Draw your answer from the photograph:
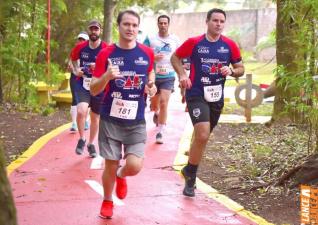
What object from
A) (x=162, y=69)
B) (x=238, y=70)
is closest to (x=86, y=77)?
(x=162, y=69)

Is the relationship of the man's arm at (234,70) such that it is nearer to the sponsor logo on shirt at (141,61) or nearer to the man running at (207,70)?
the man running at (207,70)

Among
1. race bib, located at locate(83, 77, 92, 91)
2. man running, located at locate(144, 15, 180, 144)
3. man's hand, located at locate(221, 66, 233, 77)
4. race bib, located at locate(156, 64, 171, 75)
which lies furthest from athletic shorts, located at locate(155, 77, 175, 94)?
man's hand, located at locate(221, 66, 233, 77)

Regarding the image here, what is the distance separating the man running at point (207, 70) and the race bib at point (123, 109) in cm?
94

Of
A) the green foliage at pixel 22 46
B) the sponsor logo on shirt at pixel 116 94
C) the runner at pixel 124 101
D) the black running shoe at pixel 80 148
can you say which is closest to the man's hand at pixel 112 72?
the runner at pixel 124 101

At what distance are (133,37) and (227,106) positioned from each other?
1204 cm

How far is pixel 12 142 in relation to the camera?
10133 millimetres

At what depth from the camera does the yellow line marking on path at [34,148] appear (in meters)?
8.22

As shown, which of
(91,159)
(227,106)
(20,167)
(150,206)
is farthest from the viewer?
(227,106)

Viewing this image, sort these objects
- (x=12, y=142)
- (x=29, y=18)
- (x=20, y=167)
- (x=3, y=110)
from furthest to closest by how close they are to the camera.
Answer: (x=29, y=18) → (x=3, y=110) → (x=12, y=142) → (x=20, y=167)

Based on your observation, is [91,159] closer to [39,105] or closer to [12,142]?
[12,142]

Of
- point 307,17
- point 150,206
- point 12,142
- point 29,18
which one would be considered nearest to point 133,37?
point 150,206

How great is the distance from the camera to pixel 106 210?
18.9 feet

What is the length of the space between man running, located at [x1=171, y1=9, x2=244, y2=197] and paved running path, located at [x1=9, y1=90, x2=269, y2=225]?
0.76 meters

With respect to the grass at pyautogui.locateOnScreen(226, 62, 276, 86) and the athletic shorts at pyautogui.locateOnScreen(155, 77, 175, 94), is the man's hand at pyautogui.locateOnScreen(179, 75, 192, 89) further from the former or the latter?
the grass at pyautogui.locateOnScreen(226, 62, 276, 86)
